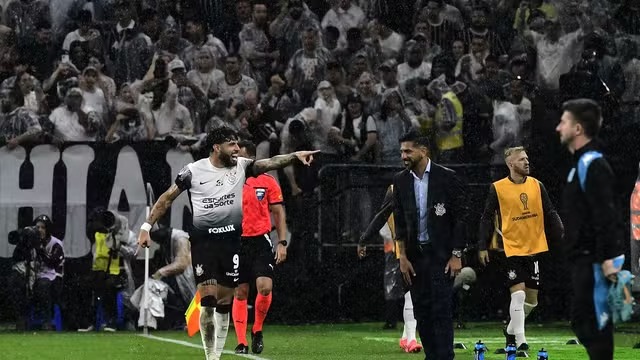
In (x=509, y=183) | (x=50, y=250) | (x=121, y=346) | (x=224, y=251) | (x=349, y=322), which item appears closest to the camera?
(x=224, y=251)

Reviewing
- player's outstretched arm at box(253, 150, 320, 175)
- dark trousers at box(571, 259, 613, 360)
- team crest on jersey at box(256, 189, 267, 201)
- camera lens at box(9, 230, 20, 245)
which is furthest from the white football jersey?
camera lens at box(9, 230, 20, 245)

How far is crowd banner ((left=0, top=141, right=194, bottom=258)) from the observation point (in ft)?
74.9

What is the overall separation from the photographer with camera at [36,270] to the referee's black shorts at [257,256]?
231 inches

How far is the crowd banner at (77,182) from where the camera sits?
22.8 metres

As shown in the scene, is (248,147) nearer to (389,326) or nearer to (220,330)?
(220,330)

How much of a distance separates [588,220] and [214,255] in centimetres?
587

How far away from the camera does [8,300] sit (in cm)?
2320

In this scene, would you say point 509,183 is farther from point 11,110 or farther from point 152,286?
point 11,110

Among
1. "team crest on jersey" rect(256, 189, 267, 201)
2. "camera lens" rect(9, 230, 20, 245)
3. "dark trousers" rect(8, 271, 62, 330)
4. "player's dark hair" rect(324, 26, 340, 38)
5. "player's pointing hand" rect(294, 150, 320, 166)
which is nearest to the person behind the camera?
"player's pointing hand" rect(294, 150, 320, 166)

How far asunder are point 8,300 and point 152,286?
2.49 meters

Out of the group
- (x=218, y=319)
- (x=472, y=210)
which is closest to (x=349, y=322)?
(x=472, y=210)

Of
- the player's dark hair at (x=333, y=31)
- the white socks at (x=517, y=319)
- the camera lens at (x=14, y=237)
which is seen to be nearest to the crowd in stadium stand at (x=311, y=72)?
the player's dark hair at (x=333, y=31)

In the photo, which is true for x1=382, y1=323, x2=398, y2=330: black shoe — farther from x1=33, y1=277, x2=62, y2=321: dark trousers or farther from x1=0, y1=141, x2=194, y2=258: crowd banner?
x1=33, y1=277, x2=62, y2=321: dark trousers

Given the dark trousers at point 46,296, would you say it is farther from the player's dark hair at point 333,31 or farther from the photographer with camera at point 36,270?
the player's dark hair at point 333,31
